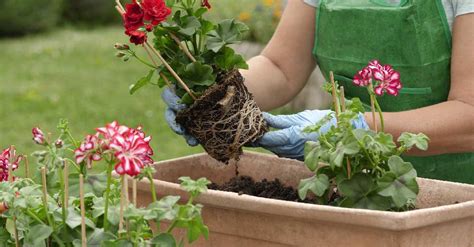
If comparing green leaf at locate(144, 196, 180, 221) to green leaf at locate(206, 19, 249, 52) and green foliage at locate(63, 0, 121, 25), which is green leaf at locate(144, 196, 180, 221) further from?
green foliage at locate(63, 0, 121, 25)

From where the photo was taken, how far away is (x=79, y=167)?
5.78ft

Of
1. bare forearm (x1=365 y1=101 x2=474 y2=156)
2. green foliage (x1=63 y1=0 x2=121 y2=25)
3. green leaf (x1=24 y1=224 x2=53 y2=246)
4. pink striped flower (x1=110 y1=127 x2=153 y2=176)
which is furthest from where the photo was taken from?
green foliage (x1=63 y1=0 x2=121 y2=25)

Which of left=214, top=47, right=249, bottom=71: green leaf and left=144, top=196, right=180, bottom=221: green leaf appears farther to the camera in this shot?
left=214, top=47, right=249, bottom=71: green leaf

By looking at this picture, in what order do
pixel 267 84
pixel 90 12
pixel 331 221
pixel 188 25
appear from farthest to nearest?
pixel 90 12 → pixel 267 84 → pixel 188 25 → pixel 331 221

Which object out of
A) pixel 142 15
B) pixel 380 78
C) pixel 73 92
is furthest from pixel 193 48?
pixel 73 92

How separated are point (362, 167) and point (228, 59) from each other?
0.44 m

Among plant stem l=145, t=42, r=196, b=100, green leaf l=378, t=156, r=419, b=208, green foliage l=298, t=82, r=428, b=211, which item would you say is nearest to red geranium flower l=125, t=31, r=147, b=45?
plant stem l=145, t=42, r=196, b=100

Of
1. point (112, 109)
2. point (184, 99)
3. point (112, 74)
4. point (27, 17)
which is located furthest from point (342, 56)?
point (27, 17)

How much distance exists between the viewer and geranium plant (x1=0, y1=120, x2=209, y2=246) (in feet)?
5.16

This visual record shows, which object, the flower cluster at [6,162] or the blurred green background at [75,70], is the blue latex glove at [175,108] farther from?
the blurred green background at [75,70]

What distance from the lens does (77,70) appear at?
9.34 metres

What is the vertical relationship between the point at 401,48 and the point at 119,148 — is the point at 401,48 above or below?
below

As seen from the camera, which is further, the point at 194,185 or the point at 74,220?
the point at 74,220

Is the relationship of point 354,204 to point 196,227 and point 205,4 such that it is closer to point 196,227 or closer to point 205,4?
point 196,227
